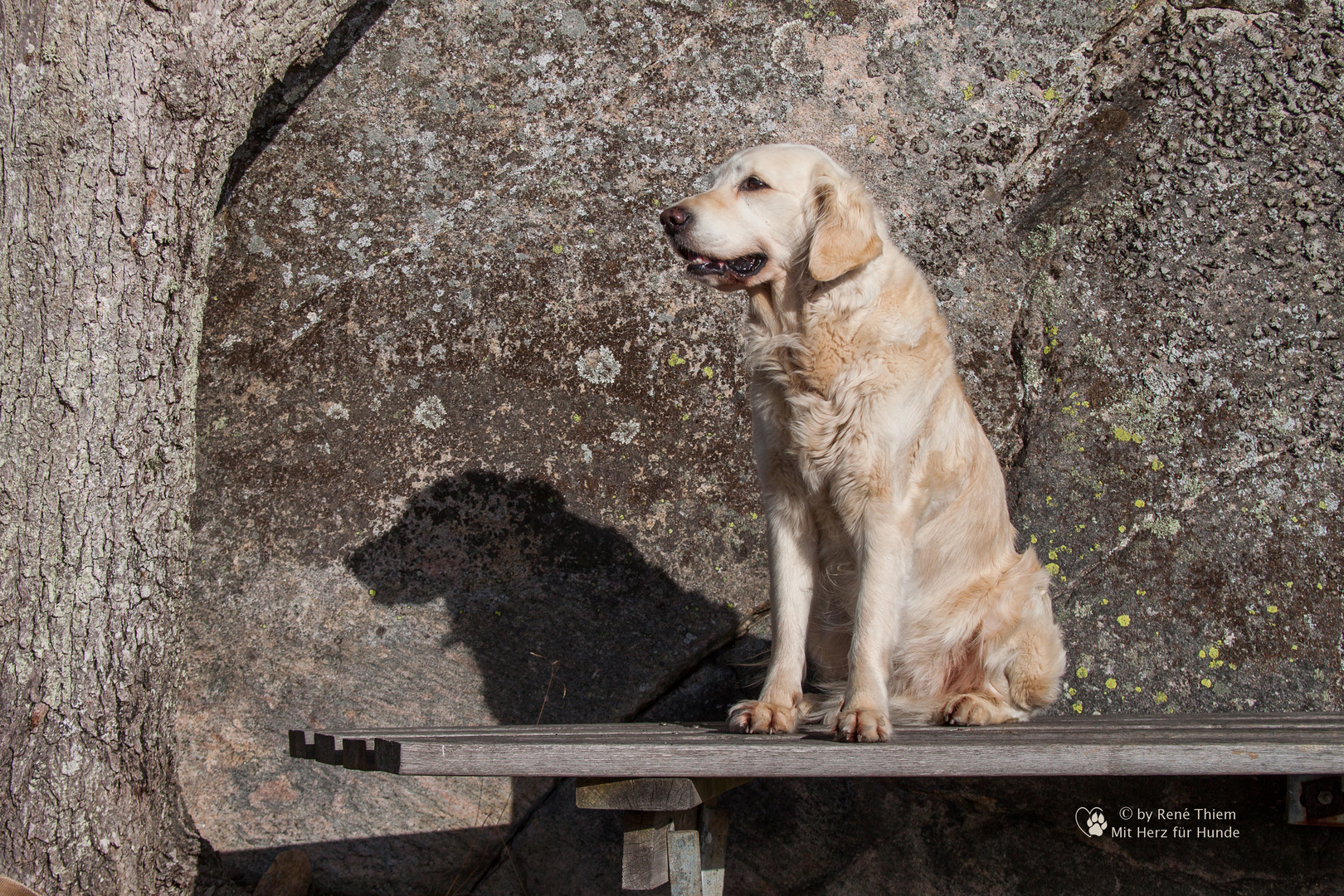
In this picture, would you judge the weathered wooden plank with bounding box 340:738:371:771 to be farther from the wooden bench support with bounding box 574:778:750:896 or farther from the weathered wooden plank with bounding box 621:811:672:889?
the weathered wooden plank with bounding box 621:811:672:889

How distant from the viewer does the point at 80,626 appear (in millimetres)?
2754

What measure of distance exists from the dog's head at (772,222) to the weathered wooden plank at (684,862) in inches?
62.9

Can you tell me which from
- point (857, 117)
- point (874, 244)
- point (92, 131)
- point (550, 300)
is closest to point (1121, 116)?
point (857, 117)

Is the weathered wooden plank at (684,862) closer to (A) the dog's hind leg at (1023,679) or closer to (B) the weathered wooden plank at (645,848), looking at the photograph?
(B) the weathered wooden plank at (645,848)

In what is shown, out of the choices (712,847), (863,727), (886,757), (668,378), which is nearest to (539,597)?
(668,378)

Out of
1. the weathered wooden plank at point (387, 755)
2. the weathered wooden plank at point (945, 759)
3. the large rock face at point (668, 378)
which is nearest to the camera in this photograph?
the weathered wooden plank at point (387, 755)

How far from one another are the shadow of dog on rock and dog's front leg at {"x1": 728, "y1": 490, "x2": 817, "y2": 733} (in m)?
0.85

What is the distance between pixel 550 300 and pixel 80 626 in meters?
2.06

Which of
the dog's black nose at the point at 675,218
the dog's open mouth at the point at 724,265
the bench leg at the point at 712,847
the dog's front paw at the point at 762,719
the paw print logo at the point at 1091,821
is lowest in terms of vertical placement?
the paw print logo at the point at 1091,821

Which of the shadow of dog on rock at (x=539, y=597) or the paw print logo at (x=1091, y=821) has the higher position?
the shadow of dog on rock at (x=539, y=597)

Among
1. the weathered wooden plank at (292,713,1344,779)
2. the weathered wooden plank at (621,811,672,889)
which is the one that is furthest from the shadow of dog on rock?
the weathered wooden plank at (292,713,1344,779)

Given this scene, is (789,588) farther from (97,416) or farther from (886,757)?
(97,416)

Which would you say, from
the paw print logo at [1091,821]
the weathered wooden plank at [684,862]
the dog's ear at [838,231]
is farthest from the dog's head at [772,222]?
the paw print logo at [1091,821]

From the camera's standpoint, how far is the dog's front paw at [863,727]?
2.23 meters
